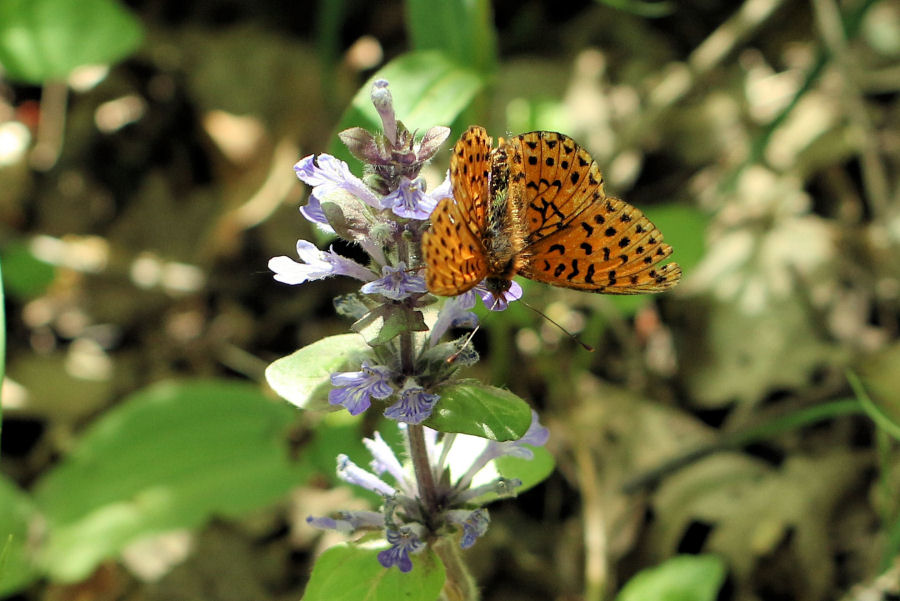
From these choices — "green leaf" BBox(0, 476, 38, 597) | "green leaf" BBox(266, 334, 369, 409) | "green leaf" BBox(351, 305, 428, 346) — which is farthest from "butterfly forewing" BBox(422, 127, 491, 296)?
"green leaf" BBox(0, 476, 38, 597)

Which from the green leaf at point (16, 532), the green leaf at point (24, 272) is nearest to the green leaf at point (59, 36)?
the green leaf at point (24, 272)

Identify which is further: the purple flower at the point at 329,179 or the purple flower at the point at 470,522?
the purple flower at the point at 470,522

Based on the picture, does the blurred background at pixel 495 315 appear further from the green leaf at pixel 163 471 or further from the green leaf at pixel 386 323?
the green leaf at pixel 386 323

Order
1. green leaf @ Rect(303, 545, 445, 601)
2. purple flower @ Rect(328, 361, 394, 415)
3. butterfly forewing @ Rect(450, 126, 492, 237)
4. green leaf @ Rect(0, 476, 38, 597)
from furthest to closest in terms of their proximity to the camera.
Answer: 1. green leaf @ Rect(0, 476, 38, 597)
2. green leaf @ Rect(303, 545, 445, 601)
3. purple flower @ Rect(328, 361, 394, 415)
4. butterfly forewing @ Rect(450, 126, 492, 237)

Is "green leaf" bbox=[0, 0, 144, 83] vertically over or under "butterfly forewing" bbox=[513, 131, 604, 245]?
under

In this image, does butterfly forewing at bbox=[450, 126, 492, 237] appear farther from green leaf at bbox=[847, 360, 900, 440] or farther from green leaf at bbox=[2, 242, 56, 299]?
green leaf at bbox=[2, 242, 56, 299]

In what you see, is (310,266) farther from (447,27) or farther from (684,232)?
(684,232)
